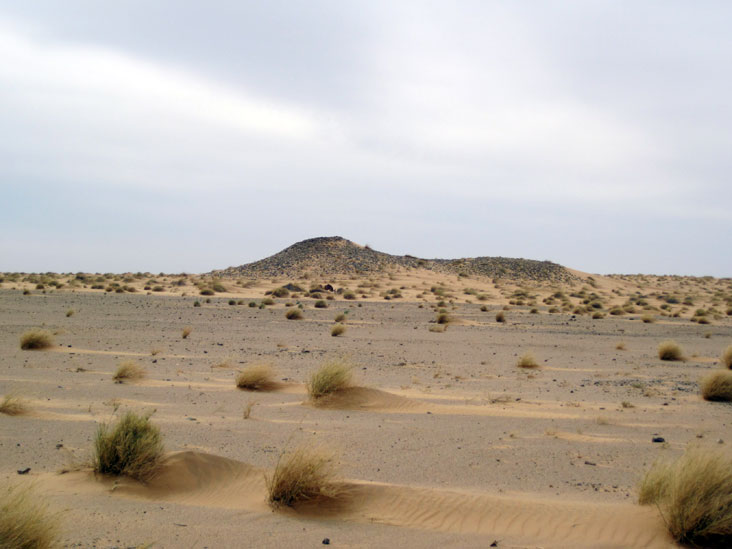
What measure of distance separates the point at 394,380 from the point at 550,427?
5.91 m

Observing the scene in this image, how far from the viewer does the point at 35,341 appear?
18.6m

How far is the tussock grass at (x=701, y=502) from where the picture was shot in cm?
589

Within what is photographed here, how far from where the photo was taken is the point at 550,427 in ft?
36.3

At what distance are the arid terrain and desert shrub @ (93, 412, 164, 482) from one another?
0.17 m

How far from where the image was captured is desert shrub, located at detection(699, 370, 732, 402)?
1413 centimetres

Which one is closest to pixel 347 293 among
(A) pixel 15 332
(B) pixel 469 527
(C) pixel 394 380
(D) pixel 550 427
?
(A) pixel 15 332

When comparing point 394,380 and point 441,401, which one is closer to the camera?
point 441,401

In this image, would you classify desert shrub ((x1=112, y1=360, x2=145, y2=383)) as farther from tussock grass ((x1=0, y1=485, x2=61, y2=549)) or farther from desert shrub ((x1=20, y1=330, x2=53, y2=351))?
tussock grass ((x1=0, y1=485, x2=61, y2=549))

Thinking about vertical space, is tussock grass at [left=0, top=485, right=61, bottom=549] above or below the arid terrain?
above

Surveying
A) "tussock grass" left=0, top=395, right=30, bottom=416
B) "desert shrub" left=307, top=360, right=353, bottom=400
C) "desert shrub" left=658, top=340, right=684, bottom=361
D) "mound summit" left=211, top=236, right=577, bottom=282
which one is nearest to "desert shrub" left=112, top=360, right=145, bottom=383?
"tussock grass" left=0, top=395, right=30, bottom=416

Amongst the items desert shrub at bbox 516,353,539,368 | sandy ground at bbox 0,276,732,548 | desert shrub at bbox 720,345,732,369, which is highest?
desert shrub at bbox 720,345,732,369

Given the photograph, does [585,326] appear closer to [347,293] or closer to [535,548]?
[347,293]

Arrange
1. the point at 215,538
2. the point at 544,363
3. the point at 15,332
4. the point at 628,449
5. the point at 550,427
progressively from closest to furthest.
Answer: the point at 215,538
the point at 628,449
the point at 550,427
the point at 544,363
the point at 15,332

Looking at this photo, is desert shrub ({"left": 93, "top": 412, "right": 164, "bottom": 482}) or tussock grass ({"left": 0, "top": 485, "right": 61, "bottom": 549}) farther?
desert shrub ({"left": 93, "top": 412, "right": 164, "bottom": 482})
